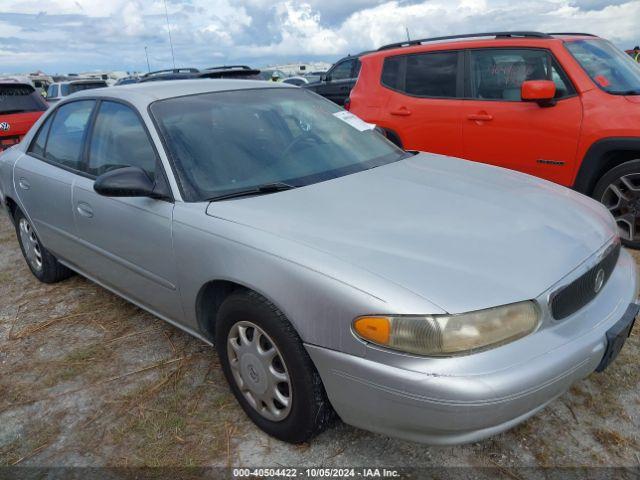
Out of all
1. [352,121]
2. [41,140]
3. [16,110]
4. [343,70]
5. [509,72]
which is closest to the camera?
[352,121]

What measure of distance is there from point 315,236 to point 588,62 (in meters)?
3.67

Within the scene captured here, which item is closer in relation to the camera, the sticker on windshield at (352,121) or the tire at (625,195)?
the sticker on windshield at (352,121)

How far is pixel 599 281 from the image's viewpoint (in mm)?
2230

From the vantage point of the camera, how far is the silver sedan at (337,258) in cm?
179

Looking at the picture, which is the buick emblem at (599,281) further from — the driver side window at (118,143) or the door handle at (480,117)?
the door handle at (480,117)

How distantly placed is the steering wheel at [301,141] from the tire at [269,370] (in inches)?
36.6

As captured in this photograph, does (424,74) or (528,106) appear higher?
(424,74)

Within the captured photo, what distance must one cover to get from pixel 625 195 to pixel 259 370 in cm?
339

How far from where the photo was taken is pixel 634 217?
4.18 metres

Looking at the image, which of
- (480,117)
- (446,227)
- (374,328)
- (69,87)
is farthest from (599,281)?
(69,87)

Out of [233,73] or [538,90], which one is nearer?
[538,90]

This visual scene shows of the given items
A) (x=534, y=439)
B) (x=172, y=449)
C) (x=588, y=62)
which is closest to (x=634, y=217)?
(x=588, y=62)

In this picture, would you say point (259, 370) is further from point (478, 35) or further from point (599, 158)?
point (478, 35)

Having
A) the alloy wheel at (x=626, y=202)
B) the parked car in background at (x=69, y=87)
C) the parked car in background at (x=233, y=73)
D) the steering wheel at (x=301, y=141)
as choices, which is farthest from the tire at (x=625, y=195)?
the parked car in background at (x=69, y=87)
